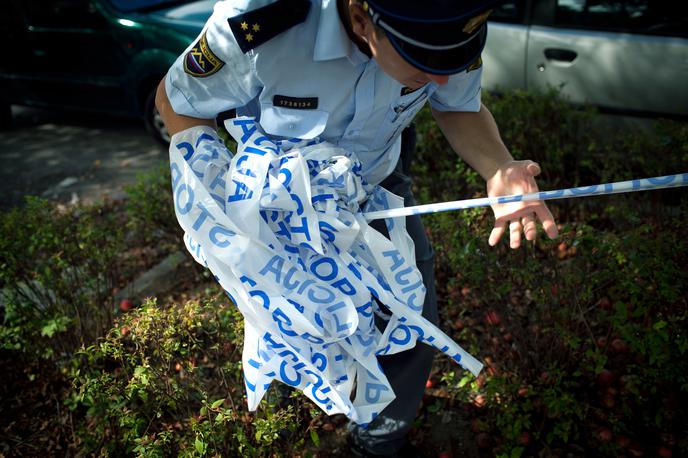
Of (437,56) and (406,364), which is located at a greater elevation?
(437,56)

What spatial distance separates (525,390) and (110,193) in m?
3.83

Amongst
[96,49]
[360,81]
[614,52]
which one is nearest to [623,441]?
[360,81]

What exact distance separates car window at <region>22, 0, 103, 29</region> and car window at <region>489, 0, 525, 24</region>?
334 centimetres

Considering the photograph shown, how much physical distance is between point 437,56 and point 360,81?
14.6 inches

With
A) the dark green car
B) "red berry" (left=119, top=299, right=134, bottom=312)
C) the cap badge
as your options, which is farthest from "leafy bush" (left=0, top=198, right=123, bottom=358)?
the dark green car

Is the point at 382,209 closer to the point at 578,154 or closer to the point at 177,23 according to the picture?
the point at 578,154

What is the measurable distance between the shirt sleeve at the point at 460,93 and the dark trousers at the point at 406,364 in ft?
1.01

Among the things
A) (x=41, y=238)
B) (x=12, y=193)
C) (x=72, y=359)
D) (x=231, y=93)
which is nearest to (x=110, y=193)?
(x=12, y=193)

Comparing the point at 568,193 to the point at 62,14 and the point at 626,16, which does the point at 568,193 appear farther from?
the point at 62,14

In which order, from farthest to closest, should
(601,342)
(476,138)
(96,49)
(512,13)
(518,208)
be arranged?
(96,49) < (512,13) < (601,342) < (476,138) < (518,208)

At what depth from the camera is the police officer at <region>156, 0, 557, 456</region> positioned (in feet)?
5.30

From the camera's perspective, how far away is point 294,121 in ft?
6.46

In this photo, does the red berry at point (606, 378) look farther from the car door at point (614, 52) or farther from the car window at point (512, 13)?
the car window at point (512, 13)

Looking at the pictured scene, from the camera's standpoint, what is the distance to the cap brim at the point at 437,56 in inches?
63.4
